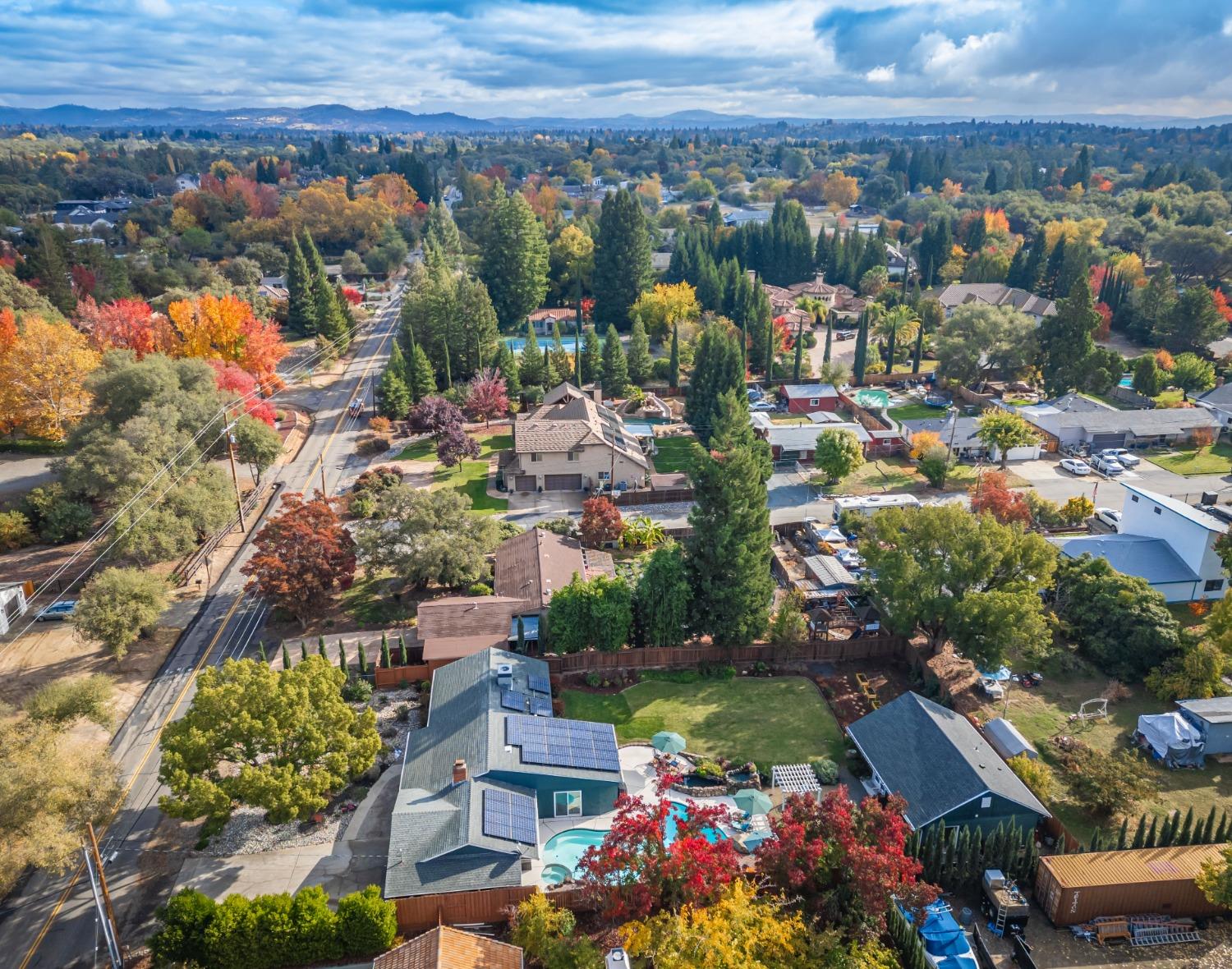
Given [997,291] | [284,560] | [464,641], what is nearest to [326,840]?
[464,641]

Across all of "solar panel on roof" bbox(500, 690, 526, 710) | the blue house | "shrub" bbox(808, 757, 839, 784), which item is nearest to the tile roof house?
the blue house

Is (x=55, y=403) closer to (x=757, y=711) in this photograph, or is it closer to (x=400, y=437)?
(x=400, y=437)

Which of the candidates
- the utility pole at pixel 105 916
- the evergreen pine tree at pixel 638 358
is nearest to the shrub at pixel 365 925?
the utility pole at pixel 105 916

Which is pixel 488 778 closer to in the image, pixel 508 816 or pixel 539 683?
pixel 508 816

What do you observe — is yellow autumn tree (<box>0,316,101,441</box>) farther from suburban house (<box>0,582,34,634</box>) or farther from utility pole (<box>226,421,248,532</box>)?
suburban house (<box>0,582,34,634</box>)

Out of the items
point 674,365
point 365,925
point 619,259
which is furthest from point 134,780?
point 619,259
